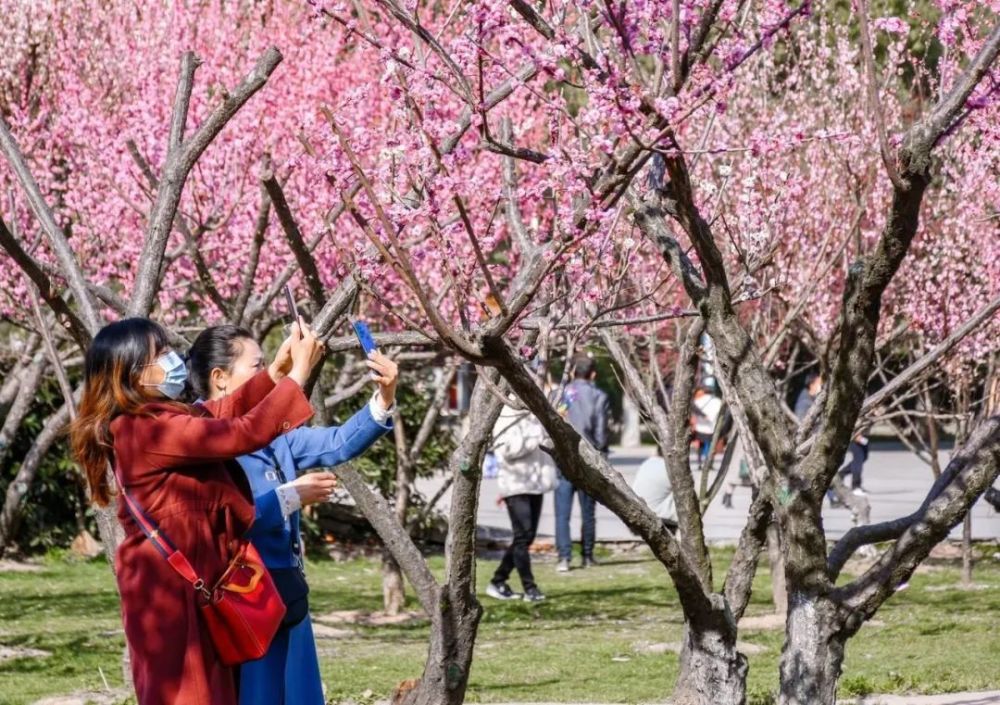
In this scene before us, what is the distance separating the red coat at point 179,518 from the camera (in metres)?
4.21

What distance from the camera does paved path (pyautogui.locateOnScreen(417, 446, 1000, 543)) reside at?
17328 millimetres

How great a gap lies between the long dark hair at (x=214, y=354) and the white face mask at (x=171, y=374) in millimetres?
438

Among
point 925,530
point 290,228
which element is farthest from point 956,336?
point 290,228

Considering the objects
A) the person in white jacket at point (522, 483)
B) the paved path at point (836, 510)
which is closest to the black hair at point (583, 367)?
the person in white jacket at point (522, 483)

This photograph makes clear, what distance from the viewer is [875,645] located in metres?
9.92

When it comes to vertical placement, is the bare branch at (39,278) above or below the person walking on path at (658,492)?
above

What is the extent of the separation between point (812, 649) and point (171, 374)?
2202 millimetres

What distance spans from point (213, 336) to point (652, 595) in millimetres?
8658

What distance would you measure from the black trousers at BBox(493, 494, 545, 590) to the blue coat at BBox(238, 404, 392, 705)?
777 cm

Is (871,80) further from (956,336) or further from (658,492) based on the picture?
(658,492)

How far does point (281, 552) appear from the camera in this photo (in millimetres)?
4773

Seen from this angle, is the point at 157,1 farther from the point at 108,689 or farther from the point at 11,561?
the point at 108,689

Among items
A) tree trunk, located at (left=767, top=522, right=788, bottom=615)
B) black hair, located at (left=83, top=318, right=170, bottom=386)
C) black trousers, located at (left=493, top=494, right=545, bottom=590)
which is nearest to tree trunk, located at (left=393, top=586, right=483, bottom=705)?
black hair, located at (left=83, top=318, right=170, bottom=386)

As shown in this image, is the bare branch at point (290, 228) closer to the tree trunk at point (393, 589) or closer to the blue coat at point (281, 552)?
the blue coat at point (281, 552)
